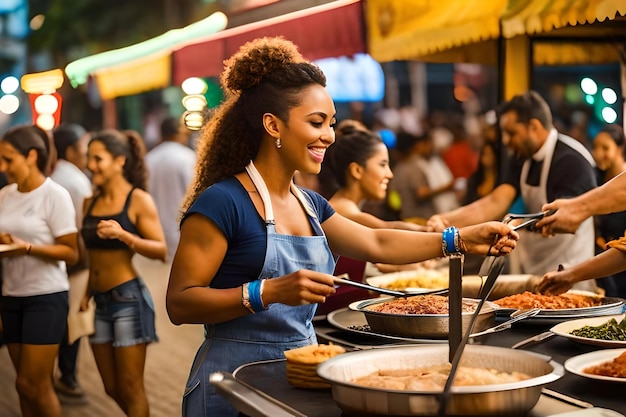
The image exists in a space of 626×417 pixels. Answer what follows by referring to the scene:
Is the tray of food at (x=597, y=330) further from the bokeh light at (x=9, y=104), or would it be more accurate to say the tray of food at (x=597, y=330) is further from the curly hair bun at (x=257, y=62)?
the bokeh light at (x=9, y=104)

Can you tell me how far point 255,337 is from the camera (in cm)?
263

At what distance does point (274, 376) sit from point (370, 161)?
2632mm

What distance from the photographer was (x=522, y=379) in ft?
6.54

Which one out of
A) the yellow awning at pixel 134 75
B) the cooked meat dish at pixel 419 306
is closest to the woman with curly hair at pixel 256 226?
the cooked meat dish at pixel 419 306

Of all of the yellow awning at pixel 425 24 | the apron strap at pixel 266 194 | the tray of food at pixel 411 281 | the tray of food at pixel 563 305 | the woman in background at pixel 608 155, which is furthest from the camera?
the woman in background at pixel 608 155

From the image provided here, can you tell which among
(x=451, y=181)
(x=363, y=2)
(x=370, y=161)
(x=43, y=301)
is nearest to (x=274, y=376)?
(x=370, y=161)

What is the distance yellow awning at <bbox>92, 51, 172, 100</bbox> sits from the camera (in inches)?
284

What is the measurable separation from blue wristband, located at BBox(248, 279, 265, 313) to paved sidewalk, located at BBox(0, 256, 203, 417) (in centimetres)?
343

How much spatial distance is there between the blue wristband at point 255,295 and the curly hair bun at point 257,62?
2.29 feet

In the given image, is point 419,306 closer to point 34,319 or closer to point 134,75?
point 34,319

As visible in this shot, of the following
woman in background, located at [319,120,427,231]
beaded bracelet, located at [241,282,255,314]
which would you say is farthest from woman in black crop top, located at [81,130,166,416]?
beaded bracelet, located at [241,282,255,314]

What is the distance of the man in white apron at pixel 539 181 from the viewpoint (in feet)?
18.0

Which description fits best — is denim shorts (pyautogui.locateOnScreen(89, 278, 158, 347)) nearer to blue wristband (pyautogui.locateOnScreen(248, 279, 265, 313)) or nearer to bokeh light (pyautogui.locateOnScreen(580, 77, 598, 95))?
blue wristband (pyautogui.locateOnScreen(248, 279, 265, 313))

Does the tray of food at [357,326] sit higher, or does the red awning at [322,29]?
the red awning at [322,29]
